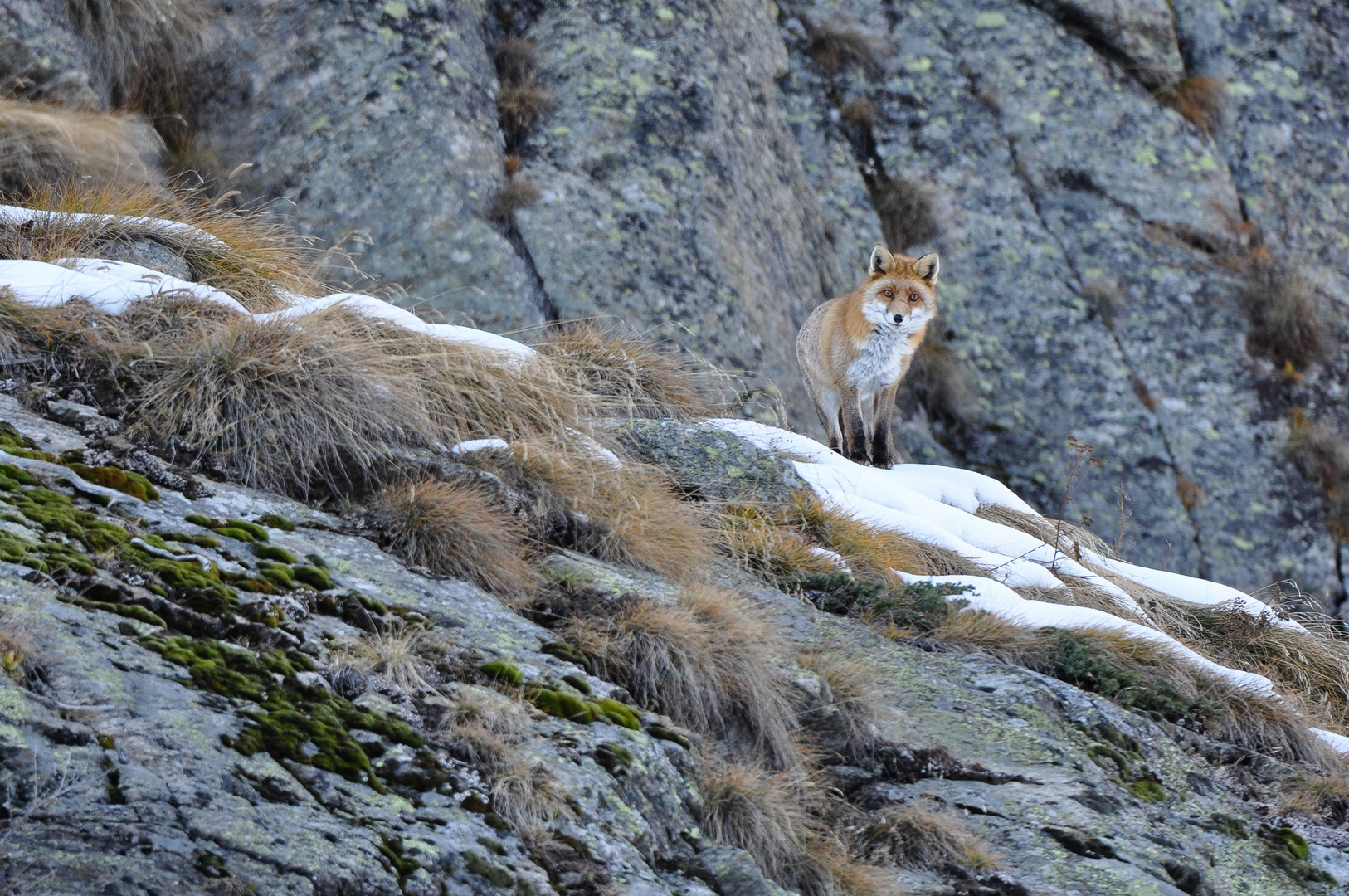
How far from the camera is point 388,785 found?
9.25 ft

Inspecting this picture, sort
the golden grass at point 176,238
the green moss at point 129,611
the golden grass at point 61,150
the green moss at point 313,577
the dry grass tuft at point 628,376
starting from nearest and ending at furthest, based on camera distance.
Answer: the green moss at point 129,611, the green moss at point 313,577, the golden grass at point 176,238, the dry grass tuft at point 628,376, the golden grass at point 61,150

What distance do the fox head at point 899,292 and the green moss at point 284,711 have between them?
23.6 ft

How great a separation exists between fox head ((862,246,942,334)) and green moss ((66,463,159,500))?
6.79m

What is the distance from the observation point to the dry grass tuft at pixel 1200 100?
13.7m

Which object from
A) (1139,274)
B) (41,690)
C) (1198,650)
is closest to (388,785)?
(41,690)

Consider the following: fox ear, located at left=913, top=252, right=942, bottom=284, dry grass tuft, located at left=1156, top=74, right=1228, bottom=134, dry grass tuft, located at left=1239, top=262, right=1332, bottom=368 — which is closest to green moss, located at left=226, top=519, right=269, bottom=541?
fox ear, located at left=913, top=252, right=942, bottom=284

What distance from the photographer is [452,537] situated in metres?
4.35

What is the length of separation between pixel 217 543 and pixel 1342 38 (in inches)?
614

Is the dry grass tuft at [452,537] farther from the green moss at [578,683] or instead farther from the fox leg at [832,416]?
the fox leg at [832,416]

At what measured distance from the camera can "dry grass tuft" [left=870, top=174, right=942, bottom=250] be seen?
13.2m

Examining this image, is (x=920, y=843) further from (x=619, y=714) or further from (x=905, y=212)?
(x=905, y=212)

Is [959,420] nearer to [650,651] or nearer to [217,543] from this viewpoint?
[650,651]

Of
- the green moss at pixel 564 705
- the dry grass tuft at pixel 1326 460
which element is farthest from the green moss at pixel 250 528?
the dry grass tuft at pixel 1326 460

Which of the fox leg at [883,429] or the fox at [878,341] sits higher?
the fox at [878,341]
